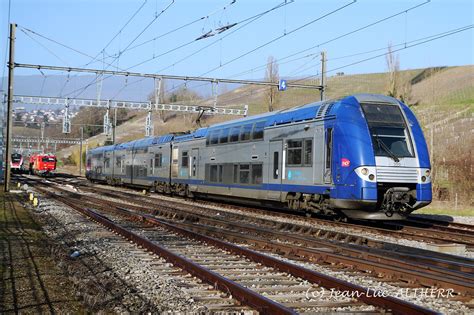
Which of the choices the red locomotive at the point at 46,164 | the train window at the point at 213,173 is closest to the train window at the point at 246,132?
the train window at the point at 213,173

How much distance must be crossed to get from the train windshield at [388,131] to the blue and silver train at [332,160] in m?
0.03

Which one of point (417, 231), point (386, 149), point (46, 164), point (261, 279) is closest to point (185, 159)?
point (386, 149)

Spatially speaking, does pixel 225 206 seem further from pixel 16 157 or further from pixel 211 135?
pixel 16 157

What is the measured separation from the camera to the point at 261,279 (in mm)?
7844

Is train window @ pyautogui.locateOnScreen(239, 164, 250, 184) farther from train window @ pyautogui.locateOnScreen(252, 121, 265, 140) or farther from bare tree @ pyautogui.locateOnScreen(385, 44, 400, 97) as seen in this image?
bare tree @ pyautogui.locateOnScreen(385, 44, 400, 97)

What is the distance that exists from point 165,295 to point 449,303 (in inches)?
139

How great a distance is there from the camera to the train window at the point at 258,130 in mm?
19219

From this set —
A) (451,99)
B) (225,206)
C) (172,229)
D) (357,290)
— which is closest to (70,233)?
(172,229)

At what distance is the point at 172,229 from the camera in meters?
13.8

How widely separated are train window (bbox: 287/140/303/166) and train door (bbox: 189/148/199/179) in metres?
8.95

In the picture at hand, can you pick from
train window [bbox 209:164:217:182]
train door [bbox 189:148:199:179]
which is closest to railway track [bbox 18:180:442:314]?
train window [bbox 209:164:217:182]

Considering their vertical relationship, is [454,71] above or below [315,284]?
above

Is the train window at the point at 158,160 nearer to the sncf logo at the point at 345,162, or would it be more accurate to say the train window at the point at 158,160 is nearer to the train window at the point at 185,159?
the train window at the point at 185,159

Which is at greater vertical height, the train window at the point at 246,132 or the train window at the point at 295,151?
the train window at the point at 246,132
